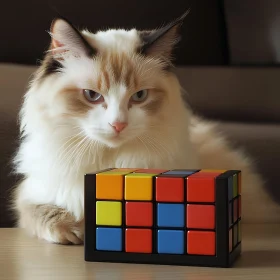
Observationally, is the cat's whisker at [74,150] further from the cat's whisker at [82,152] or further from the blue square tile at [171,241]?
the blue square tile at [171,241]

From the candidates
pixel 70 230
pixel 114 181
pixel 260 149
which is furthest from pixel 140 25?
pixel 114 181

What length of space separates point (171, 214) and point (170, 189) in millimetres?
43

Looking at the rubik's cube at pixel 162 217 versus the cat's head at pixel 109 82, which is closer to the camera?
the rubik's cube at pixel 162 217

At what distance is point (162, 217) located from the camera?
0.95m

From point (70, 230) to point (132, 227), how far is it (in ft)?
0.87

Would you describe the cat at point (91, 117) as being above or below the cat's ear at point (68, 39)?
below

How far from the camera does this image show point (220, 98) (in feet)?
6.99

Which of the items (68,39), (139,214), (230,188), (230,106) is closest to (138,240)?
(139,214)

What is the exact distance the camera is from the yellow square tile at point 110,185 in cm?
97

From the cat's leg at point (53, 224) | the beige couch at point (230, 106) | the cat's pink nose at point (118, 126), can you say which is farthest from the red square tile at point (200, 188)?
the beige couch at point (230, 106)

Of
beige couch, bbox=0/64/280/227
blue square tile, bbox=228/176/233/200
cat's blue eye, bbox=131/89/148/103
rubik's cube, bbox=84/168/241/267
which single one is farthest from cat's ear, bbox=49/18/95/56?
beige couch, bbox=0/64/280/227

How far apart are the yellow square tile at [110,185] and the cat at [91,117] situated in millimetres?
181

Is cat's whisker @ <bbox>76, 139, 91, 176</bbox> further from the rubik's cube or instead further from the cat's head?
the rubik's cube

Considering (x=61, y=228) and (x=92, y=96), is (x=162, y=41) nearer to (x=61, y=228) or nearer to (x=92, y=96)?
(x=92, y=96)
